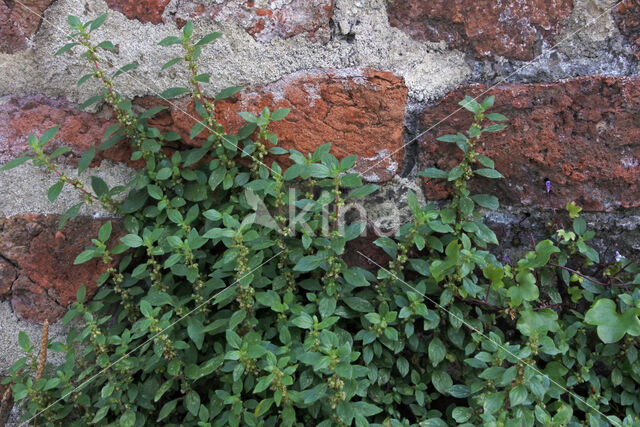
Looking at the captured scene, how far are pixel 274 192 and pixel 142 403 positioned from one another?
568 millimetres

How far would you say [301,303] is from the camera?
122 centimetres

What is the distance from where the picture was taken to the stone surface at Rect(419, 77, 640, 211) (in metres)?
1.22

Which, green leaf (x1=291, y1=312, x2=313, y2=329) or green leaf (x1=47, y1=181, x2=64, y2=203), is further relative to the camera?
green leaf (x1=47, y1=181, x2=64, y2=203)

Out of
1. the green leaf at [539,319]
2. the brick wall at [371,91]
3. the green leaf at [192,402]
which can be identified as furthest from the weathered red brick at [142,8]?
the green leaf at [539,319]

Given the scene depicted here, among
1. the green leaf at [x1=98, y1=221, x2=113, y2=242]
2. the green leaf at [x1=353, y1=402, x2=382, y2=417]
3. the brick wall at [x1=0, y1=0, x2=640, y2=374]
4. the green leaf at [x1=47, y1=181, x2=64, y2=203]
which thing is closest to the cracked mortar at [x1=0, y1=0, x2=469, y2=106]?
the brick wall at [x1=0, y1=0, x2=640, y2=374]

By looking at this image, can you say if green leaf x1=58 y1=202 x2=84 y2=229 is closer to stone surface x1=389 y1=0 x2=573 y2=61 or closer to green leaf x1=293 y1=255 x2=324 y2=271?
green leaf x1=293 y1=255 x2=324 y2=271

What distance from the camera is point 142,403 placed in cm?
118

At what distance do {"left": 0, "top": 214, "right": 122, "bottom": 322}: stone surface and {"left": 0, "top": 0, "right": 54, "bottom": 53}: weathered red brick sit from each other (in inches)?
16.5

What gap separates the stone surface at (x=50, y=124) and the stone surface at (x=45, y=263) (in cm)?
17

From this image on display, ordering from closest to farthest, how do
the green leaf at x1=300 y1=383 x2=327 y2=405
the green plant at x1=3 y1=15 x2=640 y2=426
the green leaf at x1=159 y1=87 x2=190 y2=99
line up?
→ the green leaf at x1=300 y1=383 x2=327 y2=405 < the green plant at x1=3 y1=15 x2=640 y2=426 < the green leaf at x1=159 y1=87 x2=190 y2=99

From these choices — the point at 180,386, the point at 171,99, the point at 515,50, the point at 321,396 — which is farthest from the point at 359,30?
the point at 180,386

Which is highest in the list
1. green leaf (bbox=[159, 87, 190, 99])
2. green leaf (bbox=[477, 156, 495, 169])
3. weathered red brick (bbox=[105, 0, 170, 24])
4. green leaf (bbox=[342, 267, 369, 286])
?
weathered red brick (bbox=[105, 0, 170, 24])

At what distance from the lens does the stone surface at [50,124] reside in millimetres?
1275

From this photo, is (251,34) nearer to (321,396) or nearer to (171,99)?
(171,99)
